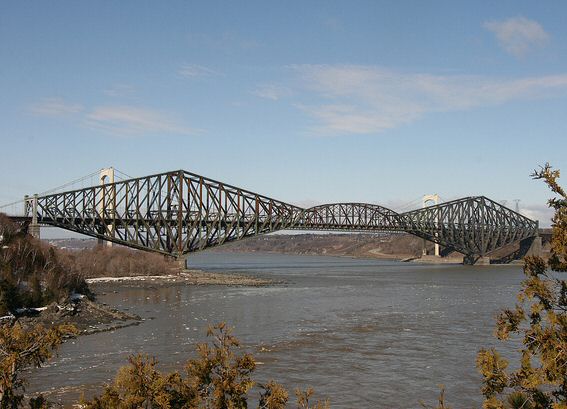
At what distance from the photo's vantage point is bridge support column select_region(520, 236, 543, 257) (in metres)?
168

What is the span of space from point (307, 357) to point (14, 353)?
21.7 meters

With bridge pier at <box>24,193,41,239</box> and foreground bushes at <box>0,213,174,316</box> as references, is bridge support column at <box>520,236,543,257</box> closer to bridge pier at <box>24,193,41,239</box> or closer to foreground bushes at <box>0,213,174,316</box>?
bridge pier at <box>24,193,41,239</box>

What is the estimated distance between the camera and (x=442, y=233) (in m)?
169

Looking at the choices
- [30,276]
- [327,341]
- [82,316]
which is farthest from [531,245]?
[82,316]

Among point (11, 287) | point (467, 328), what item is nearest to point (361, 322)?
point (467, 328)

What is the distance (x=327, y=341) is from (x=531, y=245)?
6111 inches

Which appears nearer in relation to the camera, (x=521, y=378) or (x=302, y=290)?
(x=521, y=378)

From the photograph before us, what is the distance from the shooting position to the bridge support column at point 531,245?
6619 inches

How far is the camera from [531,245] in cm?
17262

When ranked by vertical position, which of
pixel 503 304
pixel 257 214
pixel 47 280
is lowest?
pixel 503 304

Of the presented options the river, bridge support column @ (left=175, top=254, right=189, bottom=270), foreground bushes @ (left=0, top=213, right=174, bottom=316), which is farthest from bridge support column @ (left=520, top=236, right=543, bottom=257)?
foreground bushes @ (left=0, top=213, right=174, bottom=316)

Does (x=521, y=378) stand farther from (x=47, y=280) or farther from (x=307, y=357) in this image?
(x=47, y=280)

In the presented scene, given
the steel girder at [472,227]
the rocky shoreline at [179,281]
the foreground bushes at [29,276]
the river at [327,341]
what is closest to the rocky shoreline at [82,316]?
the foreground bushes at [29,276]

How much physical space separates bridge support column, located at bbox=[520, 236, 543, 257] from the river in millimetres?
116417
